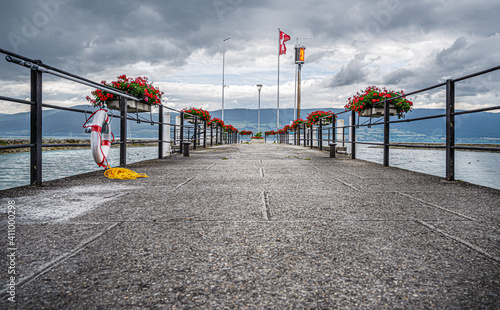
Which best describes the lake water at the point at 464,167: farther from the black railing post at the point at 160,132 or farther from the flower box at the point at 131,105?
the flower box at the point at 131,105

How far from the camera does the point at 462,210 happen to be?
220 cm

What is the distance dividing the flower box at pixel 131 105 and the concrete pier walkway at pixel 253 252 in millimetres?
4058

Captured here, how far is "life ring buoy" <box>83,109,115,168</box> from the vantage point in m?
3.78

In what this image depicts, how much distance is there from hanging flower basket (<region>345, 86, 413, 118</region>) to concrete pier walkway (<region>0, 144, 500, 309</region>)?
5.59 metres

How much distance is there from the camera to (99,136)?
383cm

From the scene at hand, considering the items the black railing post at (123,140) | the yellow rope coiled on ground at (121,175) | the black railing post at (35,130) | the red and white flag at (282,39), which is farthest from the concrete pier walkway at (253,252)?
the red and white flag at (282,39)

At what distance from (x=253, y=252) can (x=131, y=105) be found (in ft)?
19.1

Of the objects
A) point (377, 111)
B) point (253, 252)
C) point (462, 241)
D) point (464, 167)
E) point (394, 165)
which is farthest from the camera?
point (377, 111)

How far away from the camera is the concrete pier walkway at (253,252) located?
1.02 metres

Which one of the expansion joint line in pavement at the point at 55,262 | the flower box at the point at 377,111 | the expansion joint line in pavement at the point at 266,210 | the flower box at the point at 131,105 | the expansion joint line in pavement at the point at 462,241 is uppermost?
the flower box at the point at 377,111

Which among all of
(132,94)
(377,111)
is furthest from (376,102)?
(132,94)

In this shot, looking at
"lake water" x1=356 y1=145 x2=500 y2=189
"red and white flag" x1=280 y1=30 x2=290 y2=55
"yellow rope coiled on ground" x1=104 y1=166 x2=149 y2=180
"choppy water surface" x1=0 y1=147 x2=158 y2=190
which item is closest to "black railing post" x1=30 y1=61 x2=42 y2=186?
"choppy water surface" x1=0 y1=147 x2=158 y2=190

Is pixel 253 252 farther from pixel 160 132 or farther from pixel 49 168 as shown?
pixel 160 132

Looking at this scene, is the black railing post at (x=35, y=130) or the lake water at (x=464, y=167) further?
the lake water at (x=464, y=167)
